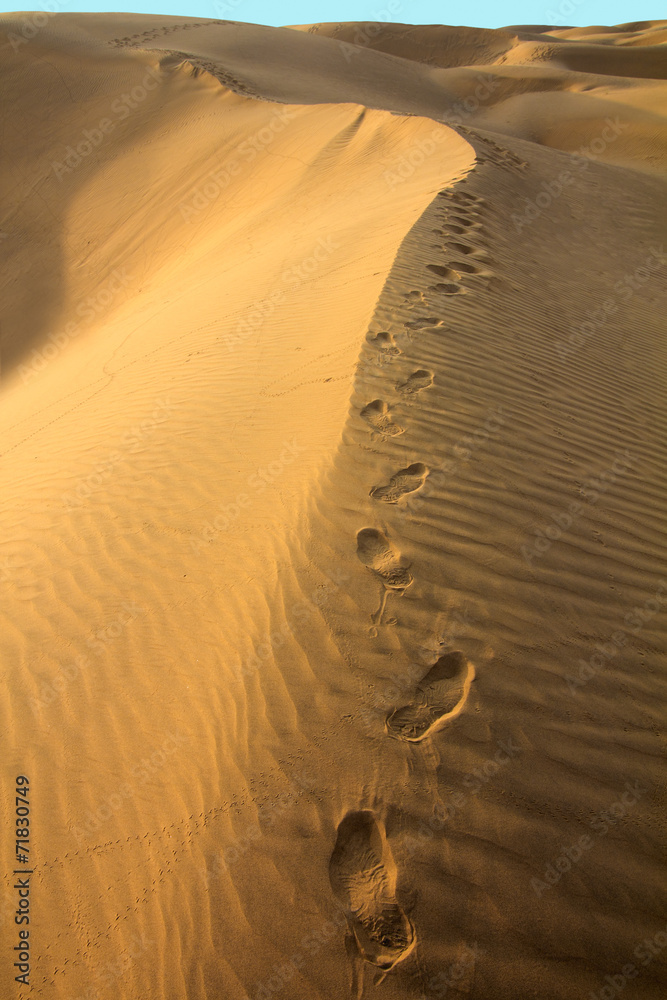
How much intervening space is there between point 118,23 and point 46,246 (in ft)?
40.2

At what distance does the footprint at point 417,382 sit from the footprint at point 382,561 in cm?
134

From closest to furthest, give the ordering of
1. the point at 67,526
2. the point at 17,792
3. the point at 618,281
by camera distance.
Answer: the point at 17,792 < the point at 67,526 < the point at 618,281

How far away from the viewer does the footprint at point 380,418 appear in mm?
3703

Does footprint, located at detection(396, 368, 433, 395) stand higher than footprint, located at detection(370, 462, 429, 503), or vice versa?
footprint, located at detection(396, 368, 433, 395)

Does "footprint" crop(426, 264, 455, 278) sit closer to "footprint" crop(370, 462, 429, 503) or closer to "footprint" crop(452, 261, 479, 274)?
"footprint" crop(452, 261, 479, 274)

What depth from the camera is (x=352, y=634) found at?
270 cm

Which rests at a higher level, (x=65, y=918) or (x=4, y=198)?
(x=4, y=198)

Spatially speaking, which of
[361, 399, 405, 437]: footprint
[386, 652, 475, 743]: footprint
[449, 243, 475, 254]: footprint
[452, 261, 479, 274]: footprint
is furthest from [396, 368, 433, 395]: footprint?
[449, 243, 475, 254]: footprint

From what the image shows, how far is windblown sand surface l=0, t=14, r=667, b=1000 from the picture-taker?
6.90 ft

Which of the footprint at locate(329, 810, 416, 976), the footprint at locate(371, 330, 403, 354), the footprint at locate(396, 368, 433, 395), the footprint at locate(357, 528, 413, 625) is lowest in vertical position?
the footprint at locate(329, 810, 416, 976)

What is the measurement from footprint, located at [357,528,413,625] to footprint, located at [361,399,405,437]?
85cm

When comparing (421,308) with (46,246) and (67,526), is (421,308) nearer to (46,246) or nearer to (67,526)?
(67,526)

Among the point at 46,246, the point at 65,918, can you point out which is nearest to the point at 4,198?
the point at 46,246

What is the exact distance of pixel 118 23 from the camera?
727 inches
